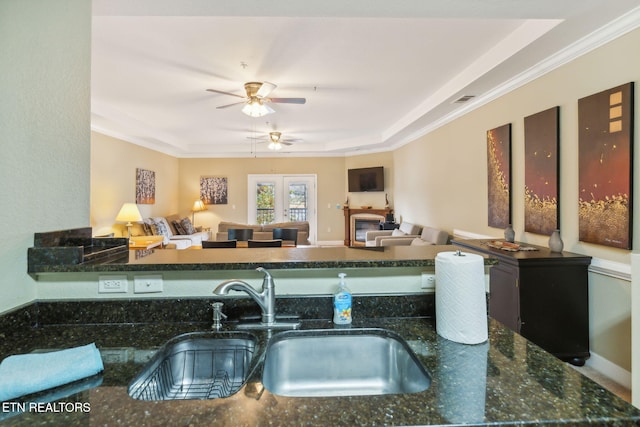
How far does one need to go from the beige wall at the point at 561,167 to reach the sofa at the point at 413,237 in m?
0.23

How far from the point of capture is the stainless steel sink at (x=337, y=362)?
1.11 metres

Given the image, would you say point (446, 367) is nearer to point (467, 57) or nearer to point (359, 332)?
point (359, 332)

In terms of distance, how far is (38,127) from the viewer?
1174mm

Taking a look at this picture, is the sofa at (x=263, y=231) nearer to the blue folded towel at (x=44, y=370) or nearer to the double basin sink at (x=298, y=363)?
the double basin sink at (x=298, y=363)

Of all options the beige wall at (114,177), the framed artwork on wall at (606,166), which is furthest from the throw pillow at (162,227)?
the framed artwork on wall at (606,166)

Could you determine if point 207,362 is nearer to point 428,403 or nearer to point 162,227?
point 428,403

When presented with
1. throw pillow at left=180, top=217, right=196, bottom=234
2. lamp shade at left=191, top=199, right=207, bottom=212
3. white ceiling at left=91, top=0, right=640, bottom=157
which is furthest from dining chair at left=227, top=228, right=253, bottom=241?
lamp shade at left=191, top=199, right=207, bottom=212

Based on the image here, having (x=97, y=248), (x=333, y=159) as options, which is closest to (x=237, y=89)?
(x=97, y=248)

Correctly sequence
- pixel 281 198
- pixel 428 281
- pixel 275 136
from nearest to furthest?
pixel 428 281 → pixel 275 136 → pixel 281 198

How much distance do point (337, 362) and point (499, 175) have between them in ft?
10.7

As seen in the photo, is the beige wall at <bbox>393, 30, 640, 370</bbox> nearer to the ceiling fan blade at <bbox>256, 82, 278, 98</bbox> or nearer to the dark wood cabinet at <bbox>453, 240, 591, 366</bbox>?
the dark wood cabinet at <bbox>453, 240, 591, 366</bbox>

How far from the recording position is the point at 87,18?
4.80 feet

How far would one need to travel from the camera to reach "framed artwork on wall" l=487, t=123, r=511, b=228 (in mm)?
3451

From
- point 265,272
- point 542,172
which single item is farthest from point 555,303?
point 265,272
